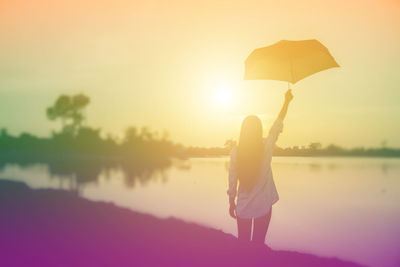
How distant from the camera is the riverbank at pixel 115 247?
665cm

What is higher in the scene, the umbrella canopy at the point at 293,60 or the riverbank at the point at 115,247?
the umbrella canopy at the point at 293,60

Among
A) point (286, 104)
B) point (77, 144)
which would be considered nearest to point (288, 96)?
point (286, 104)

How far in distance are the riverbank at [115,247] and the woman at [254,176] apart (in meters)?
0.49

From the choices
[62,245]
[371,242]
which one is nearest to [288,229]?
[371,242]

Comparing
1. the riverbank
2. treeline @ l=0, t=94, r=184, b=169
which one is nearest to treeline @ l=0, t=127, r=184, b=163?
treeline @ l=0, t=94, r=184, b=169

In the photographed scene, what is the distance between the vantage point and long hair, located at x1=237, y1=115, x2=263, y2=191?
5.01 metres

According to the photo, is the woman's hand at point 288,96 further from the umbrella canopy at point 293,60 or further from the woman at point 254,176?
the umbrella canopy at point 293,60

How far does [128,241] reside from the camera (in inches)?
414

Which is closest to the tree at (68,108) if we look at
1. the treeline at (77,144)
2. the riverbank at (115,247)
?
the treeline at (77,144)

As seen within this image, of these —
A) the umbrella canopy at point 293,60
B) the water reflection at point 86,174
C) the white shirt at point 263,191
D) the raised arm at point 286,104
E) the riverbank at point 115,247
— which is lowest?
the water reflection at point 86,174

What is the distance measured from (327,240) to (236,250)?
729 inches

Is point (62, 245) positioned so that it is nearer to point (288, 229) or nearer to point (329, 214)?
point (288, 229)

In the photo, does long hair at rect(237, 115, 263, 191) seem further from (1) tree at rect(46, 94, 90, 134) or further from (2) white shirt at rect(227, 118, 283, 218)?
(1) tree at rect(46, 94, 90, 134)

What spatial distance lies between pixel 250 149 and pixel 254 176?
43 centimetres
